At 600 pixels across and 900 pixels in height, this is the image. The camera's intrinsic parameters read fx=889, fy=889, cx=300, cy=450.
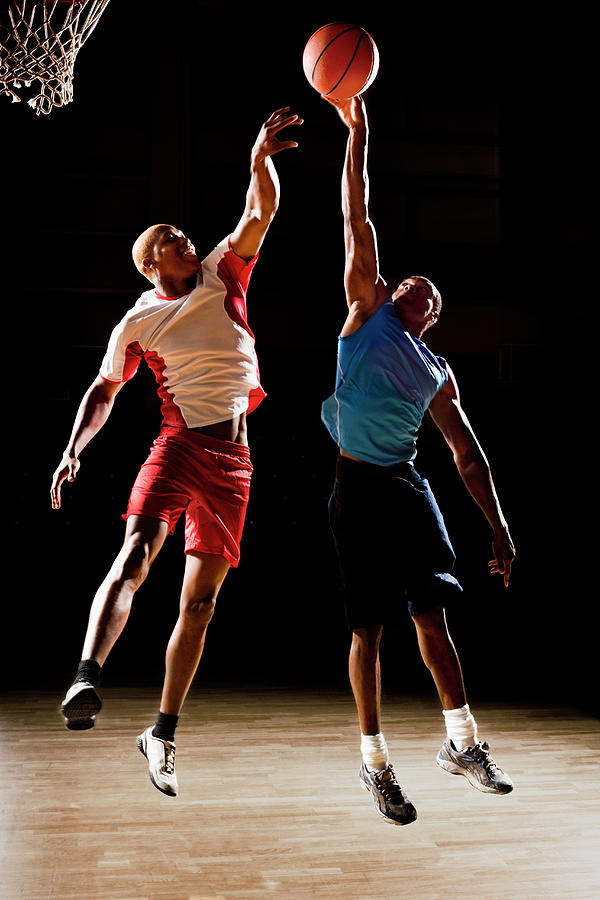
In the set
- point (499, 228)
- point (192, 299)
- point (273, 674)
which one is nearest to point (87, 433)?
point (192, 299)

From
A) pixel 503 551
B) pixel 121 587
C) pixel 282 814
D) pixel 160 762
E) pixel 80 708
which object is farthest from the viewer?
pixel 282 814

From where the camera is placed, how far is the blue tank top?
2852 mm

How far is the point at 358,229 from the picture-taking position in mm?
2793

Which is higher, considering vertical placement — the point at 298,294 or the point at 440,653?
the point at 298,294

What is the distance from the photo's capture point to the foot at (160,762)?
106 inches

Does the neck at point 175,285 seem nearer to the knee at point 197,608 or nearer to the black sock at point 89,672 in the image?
the knee at point 197,608

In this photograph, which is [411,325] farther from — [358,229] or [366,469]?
[366,469]

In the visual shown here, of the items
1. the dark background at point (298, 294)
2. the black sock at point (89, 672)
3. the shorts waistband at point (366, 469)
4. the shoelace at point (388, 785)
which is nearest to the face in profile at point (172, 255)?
the shorts waistband at point (366, 469)

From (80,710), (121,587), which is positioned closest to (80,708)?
(80,710)

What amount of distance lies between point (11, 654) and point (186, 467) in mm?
4218

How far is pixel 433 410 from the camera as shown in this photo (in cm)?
298

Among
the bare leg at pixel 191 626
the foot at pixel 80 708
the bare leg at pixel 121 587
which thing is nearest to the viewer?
the foot at pixel 80 708

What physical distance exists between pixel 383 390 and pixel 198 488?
67 cm

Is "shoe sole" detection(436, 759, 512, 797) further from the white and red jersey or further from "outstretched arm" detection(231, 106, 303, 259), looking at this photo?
"outstretched arm" detection(231, 106, 303, 259)
